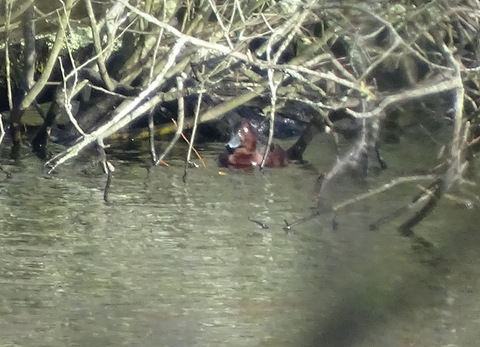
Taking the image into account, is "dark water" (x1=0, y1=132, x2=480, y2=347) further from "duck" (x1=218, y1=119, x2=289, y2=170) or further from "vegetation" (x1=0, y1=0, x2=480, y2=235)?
"duck" (x1=218, y1=119, x2=289, y2=170)

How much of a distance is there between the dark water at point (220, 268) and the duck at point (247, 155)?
62 cm

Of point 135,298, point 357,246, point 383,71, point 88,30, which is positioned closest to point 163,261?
point 135,298

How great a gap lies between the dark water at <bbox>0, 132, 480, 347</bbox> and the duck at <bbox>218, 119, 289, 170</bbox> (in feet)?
2.04

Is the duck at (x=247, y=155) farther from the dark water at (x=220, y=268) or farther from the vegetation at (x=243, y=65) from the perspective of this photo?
the dark water at (x=220, y=268)

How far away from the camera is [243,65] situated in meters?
7.38

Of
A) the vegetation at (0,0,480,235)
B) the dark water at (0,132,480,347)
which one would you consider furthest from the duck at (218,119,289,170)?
the dark water at (0,132,480,347)

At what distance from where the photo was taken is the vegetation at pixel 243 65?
5.71 metres

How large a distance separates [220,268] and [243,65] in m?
2.94

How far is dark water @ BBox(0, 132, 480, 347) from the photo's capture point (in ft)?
12.6

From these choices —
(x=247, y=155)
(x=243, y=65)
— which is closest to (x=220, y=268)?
(x=247, y=155)

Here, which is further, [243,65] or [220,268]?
[243,65]

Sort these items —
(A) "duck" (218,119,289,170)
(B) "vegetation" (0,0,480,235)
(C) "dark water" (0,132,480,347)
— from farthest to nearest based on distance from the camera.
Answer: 1. (A) "duck" (218,119,289,170)
2. (B) "vegetation" (0,0,480,235)
3. (C) "dark water" (0,132,480,347)

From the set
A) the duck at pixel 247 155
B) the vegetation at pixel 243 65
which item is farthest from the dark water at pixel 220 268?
the duck at pixel 247 155

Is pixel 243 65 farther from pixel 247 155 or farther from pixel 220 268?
pixel 220 268
